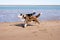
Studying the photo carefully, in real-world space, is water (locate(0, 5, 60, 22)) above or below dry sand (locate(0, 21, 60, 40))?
below

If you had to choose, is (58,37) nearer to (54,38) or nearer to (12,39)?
(54,38)

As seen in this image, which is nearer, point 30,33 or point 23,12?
point 30,33

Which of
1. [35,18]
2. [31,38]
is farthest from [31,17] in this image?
[31,38]

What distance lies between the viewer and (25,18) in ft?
42.7

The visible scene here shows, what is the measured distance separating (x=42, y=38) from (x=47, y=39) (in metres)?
0.33

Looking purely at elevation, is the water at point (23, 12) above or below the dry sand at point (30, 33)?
below

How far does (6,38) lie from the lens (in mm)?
8695

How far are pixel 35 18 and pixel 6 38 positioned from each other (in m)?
5.00

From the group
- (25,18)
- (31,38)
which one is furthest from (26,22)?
(31,38)

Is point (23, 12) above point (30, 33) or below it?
below

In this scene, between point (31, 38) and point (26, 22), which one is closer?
point (31, 38)

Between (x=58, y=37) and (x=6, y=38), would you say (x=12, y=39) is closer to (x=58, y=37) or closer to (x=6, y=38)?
(x=6, y=38)

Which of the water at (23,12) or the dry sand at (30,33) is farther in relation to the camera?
the water at (23,12)

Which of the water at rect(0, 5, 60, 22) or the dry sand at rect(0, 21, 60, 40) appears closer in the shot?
the dry sand at rect(0, 21, 60, 40)
